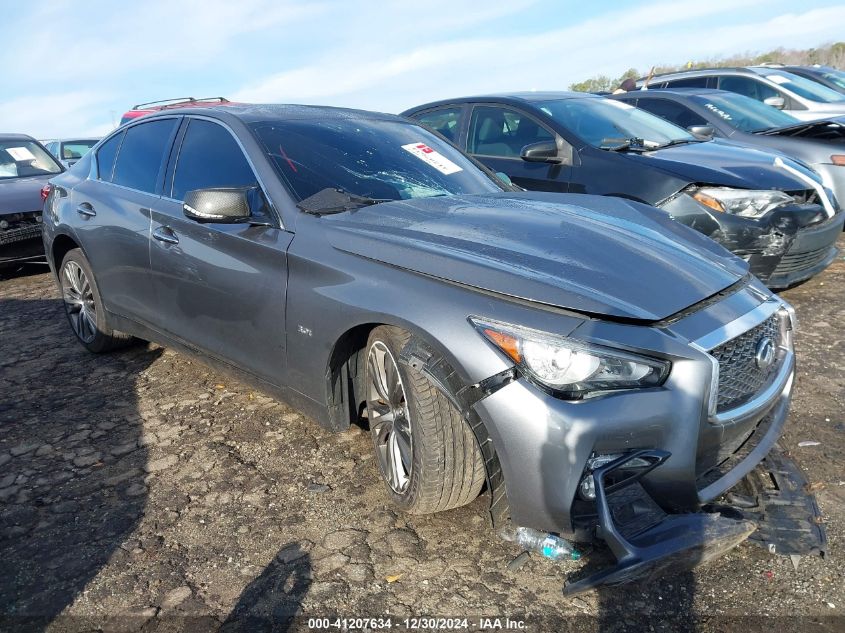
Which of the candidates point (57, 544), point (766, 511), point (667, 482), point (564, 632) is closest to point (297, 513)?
point (57, 544)

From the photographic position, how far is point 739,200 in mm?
4586

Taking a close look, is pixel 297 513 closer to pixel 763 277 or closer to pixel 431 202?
pixel 431 202

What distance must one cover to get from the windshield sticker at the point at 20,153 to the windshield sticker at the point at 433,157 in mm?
6573

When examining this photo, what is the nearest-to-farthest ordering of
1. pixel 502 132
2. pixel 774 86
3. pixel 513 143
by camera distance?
pixel 513 143
pixel 502 132
pixel 774 86

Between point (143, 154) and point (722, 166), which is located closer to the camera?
point (143, 154)

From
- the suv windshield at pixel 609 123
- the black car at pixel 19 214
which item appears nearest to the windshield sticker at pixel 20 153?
the black car at pixel 19 214

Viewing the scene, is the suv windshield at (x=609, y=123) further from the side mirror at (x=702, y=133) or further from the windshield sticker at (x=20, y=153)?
the windshield sticker at (x=20, y=153)

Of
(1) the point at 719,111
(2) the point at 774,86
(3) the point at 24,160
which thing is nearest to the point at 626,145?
(1) the point at 719,111

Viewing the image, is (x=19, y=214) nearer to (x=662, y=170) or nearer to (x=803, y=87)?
(x=662, y=170)

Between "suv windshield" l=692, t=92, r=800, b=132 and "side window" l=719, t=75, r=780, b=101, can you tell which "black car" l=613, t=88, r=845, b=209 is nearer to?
"suv windshield" l=692, t=92, r=800, b=132

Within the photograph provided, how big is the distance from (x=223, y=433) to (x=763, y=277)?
3.41 metres

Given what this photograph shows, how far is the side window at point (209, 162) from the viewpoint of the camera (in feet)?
10.7

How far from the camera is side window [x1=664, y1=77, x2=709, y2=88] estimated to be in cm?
973

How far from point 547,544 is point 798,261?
3360 mm
